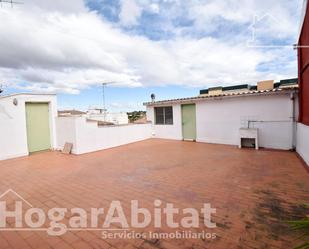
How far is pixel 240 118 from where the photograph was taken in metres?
8.63

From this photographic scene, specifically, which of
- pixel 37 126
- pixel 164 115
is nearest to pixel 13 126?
pixel 37 126

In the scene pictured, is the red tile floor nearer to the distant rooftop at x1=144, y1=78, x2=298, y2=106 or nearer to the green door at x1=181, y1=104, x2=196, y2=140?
the distant rooftop at x1=144, y1=78, x2=298, y2=106

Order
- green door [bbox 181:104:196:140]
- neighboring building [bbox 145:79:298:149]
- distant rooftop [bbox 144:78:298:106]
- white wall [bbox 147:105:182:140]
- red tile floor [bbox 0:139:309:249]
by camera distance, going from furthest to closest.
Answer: white wall [bbox 147:105:182:140]
green door [bbox 181:104:196:140]
distant rooftop [bbox 144:78:298:106]
neighboring building [bbox 145:79:298:149]
red tile floor [bbox 0:139:309:249]

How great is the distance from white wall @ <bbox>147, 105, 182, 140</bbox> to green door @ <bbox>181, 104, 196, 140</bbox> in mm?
267

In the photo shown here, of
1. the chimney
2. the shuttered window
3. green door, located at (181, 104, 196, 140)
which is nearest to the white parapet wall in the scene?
the shuttered window

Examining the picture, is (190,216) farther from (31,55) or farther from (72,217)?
(31,55)

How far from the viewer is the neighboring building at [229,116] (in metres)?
7.40

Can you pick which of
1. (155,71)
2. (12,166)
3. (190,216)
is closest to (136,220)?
(190,216)

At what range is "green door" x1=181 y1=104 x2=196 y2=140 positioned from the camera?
34.3ft

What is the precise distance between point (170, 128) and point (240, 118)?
4.37m

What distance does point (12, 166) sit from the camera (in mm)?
5961

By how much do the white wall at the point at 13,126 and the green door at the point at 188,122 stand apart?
7.75 metres

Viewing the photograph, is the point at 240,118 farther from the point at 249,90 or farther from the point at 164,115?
the point at 249,90

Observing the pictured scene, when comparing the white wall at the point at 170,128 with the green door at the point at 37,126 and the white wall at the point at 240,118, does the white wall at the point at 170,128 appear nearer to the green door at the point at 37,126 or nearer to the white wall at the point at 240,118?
the white wall at the point at 240,118
